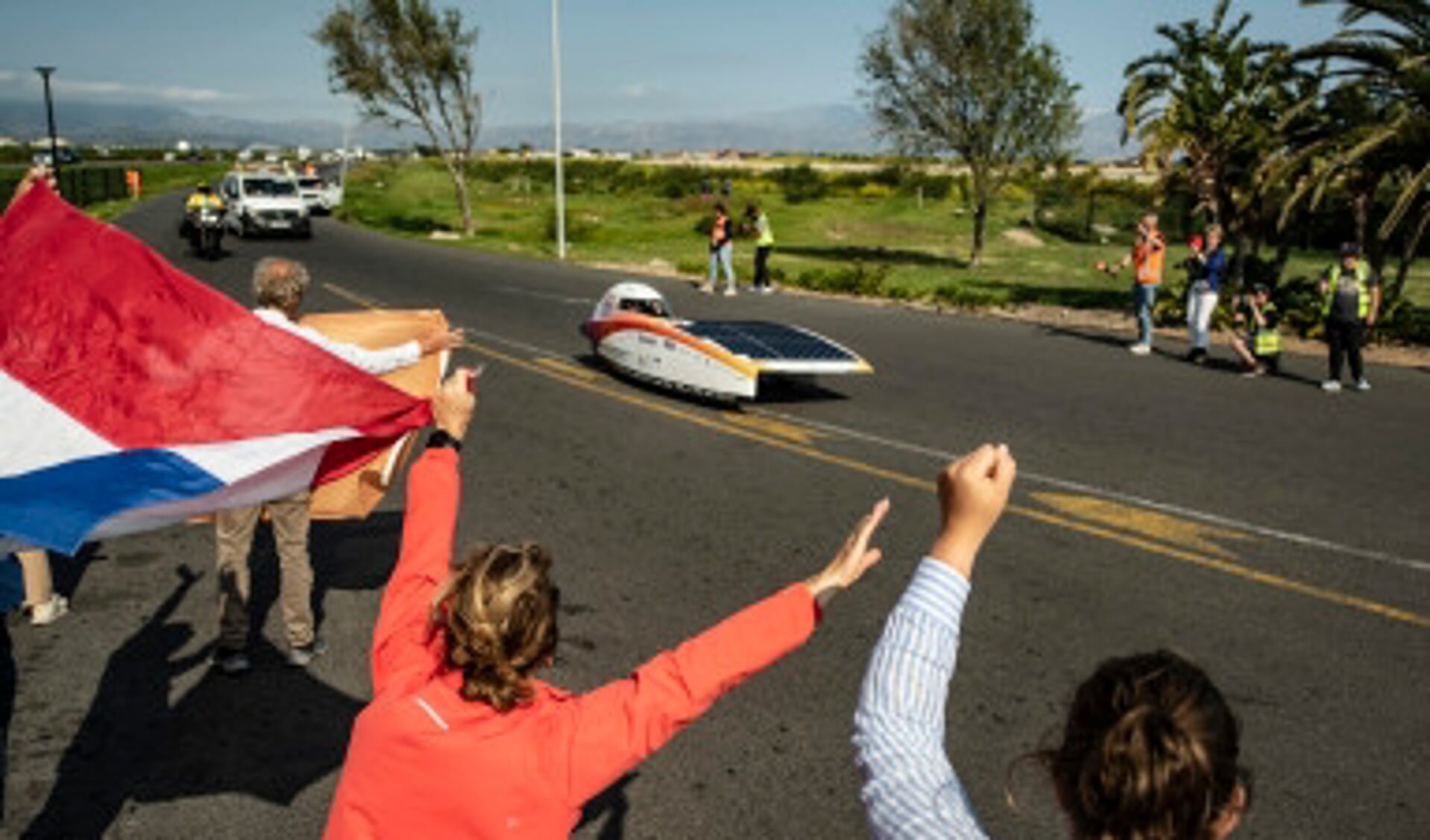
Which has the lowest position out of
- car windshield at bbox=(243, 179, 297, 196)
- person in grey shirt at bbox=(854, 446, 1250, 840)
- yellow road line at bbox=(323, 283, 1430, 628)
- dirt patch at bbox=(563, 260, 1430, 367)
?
yellow road line at bbox=(323, 283, 1430, 628)

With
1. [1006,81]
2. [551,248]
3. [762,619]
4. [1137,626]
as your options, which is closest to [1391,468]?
[1137,626]

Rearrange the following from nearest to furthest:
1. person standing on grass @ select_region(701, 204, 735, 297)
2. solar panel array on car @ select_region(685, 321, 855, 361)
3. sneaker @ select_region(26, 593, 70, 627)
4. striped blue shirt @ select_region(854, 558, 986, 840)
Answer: striped blue shirt @ select_region(854, 558, 986, 840), sneaker @ select_region(26, 593, 70, 627), solar panel array on car @ select_region(685, 321, 855, 361), person standing on grass @ select_region(701, 204, 735, 297)

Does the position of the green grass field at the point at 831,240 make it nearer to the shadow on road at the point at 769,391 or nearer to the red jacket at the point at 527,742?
the shadow on road at the point at 769,391

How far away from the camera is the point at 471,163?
10706 centimetres

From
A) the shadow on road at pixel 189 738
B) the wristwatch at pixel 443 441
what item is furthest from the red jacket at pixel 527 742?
the shadow on road at pixel 189 738

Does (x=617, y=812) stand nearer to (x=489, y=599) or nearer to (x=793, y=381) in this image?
(x=489, y=599)

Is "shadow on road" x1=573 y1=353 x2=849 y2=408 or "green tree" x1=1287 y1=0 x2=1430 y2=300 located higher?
"green tree" x1=1287 y1=0 x2=1430 y2=300

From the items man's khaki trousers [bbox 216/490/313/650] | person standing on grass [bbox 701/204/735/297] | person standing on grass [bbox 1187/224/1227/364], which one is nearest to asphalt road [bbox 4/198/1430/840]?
man's khaki trousers [bbox 216/490/313/650]

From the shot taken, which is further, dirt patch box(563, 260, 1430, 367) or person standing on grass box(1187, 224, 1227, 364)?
dirt patch box(563, 260, 1430, 367)

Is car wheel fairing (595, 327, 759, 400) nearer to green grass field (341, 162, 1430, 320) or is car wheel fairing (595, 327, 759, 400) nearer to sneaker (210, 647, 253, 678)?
sneaker (210, 647, 253, 678)

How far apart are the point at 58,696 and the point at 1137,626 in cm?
600

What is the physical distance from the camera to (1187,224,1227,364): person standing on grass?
1612cm

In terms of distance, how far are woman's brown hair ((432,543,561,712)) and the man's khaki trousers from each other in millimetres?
3858

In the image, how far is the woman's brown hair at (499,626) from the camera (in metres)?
2.25
